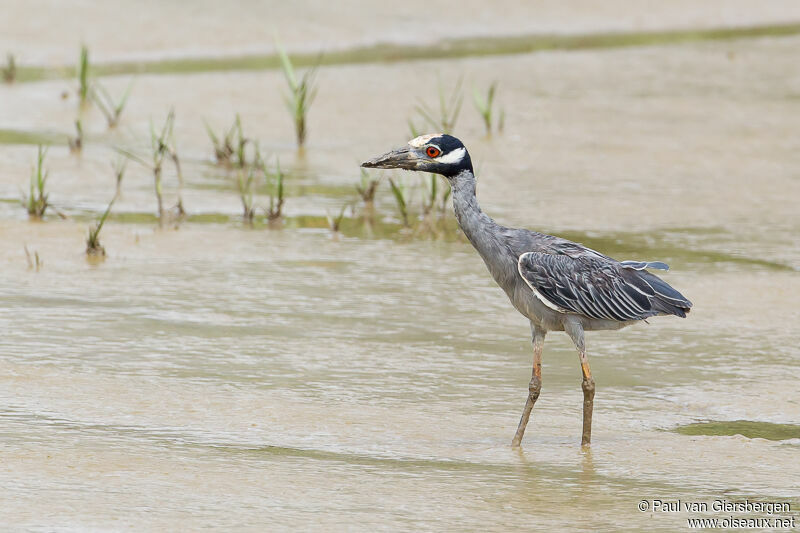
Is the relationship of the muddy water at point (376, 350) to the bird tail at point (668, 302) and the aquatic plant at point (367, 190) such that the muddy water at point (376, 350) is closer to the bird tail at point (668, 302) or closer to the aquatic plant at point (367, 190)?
the aquatic plant at point (367, 190)

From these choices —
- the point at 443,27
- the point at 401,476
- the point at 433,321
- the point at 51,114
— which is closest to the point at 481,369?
the point at 433,321

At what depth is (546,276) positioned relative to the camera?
16.0 feet

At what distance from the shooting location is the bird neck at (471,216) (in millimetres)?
5066

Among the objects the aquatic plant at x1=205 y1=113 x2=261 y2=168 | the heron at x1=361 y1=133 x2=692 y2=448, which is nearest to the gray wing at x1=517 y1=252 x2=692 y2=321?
the heron at x1=361 y1=133 x2=692 y2=448

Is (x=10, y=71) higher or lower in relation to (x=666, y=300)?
higher

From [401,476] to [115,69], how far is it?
8.98 metres

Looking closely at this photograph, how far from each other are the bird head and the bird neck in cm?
6

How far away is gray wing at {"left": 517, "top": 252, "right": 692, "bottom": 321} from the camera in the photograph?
4.88 metres

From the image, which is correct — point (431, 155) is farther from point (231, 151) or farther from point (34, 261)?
point (231, 151)

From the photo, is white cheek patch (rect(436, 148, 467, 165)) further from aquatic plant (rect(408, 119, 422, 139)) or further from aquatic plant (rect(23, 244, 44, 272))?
aquatic plant (rect(23, 244, 44, 272))

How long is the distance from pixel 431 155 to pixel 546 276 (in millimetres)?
643

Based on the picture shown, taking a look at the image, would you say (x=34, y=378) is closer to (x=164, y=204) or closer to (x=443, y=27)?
(x=164, y=204)

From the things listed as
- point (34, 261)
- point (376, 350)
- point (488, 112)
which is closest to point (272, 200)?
point (34, 261)

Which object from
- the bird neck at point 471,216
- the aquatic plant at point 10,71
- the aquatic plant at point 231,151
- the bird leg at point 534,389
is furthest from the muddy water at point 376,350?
the aquatic plant at point 10,71
